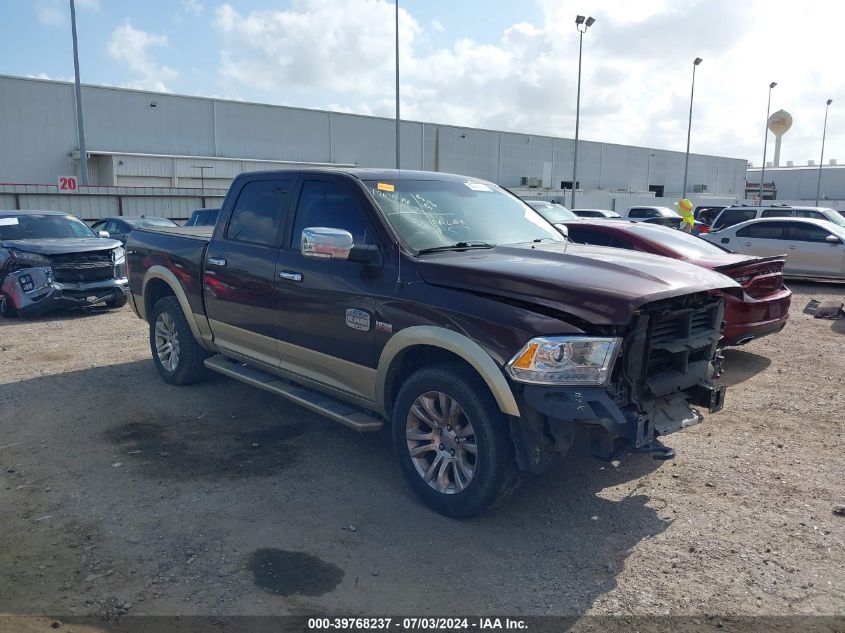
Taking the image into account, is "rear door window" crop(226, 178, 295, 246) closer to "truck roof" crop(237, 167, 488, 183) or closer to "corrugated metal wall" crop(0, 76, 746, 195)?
"truck roof" crop(237, 167, 488, 183)

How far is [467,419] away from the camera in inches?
157

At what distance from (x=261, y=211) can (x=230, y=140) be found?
39.3 m

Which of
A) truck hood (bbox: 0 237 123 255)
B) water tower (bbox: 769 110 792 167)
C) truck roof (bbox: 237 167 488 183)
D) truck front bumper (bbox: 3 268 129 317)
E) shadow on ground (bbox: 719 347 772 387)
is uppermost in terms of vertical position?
water tower (bbox: 769 110 792 167)

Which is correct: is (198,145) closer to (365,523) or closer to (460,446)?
(365,523)

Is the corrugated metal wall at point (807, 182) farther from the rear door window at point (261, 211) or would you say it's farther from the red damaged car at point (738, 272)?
the rear door window at point (261, 211)

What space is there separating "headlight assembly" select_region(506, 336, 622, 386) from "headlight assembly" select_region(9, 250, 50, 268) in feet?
31.2

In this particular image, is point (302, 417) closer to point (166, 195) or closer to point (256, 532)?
point (256, 532)

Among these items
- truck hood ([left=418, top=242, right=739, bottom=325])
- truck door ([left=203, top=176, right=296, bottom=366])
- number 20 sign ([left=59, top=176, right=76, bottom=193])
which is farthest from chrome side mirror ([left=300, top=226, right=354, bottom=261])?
number 20 sign ([left=59, top=176, right=76, bottom=193])

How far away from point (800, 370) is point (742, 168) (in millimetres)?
79887

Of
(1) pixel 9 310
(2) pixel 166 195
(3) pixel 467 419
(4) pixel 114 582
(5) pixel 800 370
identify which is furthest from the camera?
(2) pixel 166 195

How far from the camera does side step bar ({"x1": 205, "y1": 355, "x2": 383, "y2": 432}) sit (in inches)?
181

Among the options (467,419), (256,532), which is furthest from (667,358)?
(256,532)

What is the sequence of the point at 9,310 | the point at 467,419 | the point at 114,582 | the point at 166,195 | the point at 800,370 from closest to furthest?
the point at 114,582 → the point at 467,419 → the point at 800,370 → the point at 9,310 → the point at 166,195

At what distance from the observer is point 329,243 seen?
4297mm
